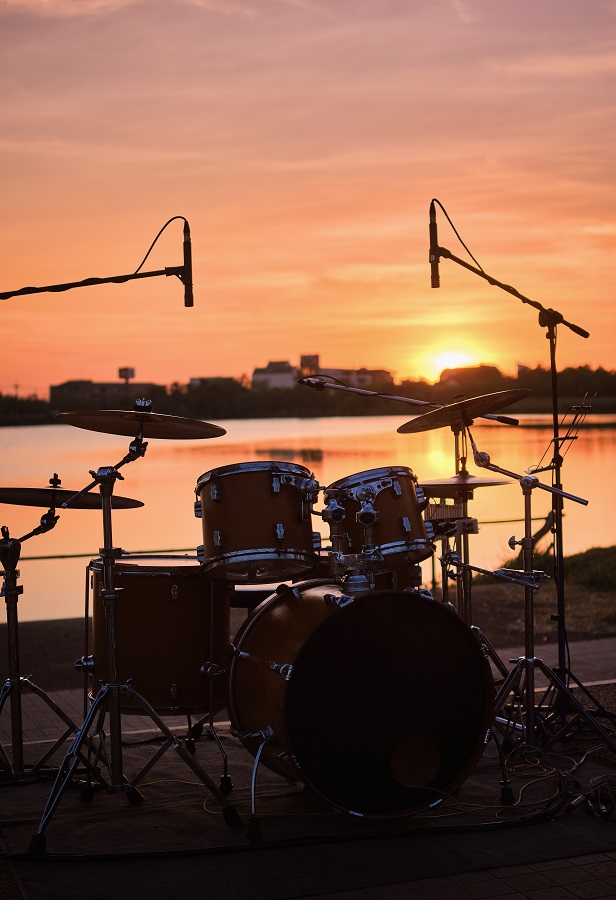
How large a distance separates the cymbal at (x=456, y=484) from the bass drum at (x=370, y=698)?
3.54 ft

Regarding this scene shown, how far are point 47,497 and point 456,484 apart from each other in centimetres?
194

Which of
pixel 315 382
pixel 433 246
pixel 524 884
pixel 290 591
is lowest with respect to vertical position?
pixel 524 884

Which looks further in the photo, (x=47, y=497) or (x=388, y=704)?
(x=47, y=497)

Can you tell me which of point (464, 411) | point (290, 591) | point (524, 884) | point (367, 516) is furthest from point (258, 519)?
point (524, 884)

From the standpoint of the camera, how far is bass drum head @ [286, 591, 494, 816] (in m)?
4.24

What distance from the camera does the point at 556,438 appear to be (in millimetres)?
5375

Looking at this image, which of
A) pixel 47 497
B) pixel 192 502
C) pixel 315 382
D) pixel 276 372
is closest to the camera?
pixel 47 497

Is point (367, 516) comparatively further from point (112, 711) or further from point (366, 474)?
point (112, 711)

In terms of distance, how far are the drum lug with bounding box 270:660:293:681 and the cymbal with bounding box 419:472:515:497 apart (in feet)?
4.61

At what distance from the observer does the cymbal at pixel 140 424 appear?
4516 mm

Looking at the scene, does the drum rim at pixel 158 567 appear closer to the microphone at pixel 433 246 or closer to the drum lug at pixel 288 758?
the drum lug at pixel 288 758

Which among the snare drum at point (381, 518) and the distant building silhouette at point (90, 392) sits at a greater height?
the distant building silhouette at point (90, 392)

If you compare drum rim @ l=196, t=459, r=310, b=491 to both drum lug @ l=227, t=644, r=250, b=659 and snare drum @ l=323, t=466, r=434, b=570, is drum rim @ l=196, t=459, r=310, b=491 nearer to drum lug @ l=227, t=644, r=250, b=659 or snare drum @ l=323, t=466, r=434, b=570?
snare drum @ l=323, t=466, r=434, b=570

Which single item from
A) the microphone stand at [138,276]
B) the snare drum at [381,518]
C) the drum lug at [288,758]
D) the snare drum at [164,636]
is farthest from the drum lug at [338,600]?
the microphone stand at [138,276]
